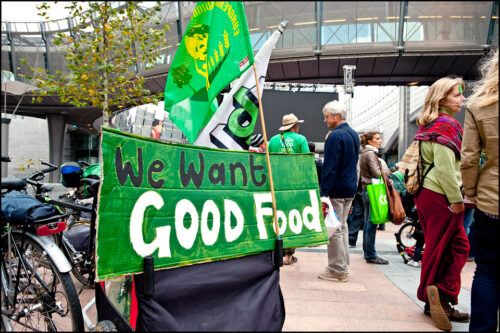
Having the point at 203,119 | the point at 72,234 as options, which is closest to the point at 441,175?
the point at 203,119

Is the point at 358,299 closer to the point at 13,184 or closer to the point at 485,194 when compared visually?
the point at 485,194

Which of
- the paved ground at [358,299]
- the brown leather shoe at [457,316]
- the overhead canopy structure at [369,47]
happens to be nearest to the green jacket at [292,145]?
the paved ground at [358,299]

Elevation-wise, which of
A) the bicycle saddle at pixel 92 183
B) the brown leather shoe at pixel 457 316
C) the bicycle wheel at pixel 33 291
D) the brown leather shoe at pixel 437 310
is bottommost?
the brown leather shoe at pixel 457 316

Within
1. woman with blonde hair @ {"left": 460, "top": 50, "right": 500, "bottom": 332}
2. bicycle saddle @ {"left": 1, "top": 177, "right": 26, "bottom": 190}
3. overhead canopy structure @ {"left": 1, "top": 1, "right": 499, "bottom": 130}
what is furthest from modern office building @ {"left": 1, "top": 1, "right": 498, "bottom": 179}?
bicycle saddle @ {"left": 1, "top": 177, "right": 26, "bottom": 190}

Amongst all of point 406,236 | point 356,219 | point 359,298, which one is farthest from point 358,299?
point 356,219

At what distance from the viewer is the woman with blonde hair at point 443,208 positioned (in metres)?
2.65

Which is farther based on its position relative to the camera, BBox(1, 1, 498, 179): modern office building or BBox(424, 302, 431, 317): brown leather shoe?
BBox(1, 1, 498, 179): modern office building

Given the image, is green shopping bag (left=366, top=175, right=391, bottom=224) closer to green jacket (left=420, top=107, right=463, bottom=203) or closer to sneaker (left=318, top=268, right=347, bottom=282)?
sneaker (left=318, top=268, right=347, bottom=282)

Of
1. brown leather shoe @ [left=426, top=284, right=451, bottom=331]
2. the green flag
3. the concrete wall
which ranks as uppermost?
the concrete wall

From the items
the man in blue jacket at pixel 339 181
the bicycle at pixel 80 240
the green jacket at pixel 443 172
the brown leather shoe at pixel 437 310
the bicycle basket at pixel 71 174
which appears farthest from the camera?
the man in blue jacket at pixel 339 181

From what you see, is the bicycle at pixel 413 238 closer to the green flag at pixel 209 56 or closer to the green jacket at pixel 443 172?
the green jacket at pixel 443 172

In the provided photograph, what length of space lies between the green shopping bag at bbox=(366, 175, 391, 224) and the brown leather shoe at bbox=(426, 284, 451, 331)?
192cm

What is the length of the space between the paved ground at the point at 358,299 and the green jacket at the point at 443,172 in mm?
1036

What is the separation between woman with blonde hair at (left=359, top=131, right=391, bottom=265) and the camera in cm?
482
